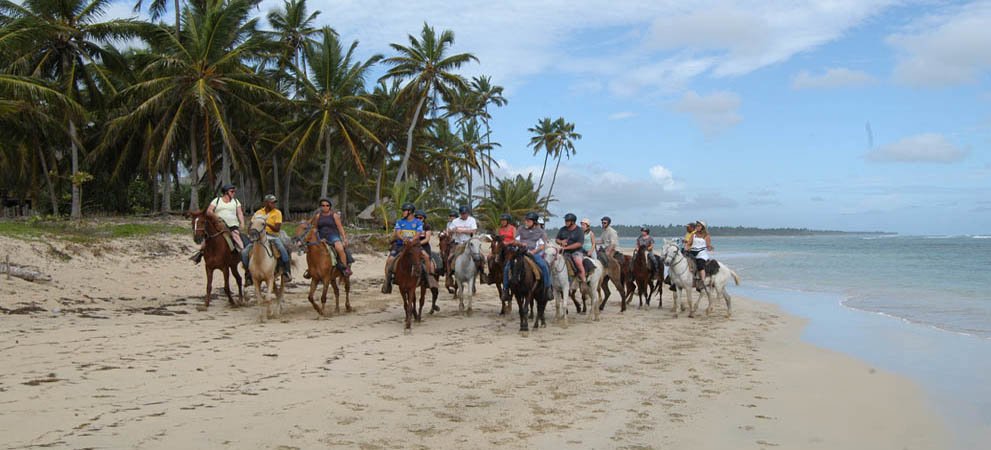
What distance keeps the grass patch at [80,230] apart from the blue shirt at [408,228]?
1002 centimetres

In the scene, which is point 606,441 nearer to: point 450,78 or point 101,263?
point 101,263

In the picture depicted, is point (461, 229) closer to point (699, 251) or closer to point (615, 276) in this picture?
point (615, 276)

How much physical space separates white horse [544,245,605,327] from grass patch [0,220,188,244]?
12.3 m

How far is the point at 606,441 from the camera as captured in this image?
17.6 ft

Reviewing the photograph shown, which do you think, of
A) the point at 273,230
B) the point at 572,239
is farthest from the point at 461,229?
the point at 273,230

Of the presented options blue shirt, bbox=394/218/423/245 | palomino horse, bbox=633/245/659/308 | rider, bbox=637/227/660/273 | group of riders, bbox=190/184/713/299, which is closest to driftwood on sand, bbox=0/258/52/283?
group of riders, bbox=190/184/713/299

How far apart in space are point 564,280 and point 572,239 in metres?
0.78

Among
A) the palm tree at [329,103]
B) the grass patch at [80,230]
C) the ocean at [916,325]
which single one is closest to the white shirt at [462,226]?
the ocean at [916,325]

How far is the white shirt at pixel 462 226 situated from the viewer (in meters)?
12.8

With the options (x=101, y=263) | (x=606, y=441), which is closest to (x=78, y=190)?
(x=101, y=263)

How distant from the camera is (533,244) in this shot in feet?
37.8

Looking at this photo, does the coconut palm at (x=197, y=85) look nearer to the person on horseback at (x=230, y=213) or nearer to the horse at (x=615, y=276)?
the person on horseback at (x=230, y=213)

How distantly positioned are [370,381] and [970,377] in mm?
7186

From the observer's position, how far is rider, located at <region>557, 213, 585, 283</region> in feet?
39.7
